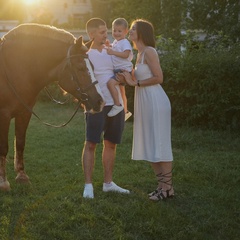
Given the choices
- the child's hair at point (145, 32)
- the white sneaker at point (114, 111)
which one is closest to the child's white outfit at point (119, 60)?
the white sneaker at point (114, 111)

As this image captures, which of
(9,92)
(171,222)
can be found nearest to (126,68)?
(9,92)

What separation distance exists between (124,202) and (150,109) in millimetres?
1080

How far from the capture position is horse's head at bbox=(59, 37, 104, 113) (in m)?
5.60

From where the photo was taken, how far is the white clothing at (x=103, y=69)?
19.0 ft

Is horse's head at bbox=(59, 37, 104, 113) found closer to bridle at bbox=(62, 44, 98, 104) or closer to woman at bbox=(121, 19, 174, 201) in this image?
bridle at bbox=(62, 44, 98, 104)

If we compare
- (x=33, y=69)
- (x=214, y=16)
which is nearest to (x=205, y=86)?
(x=33, y=69)

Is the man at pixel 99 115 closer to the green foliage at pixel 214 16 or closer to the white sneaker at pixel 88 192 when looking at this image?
the white sneaker at pixel 88 192

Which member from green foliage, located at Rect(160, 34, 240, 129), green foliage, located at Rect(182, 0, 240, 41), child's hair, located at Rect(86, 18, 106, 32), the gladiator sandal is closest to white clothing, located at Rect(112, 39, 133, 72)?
child's hair, located at Rect(86, 18, 106, 32)

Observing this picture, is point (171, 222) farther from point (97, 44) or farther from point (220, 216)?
point (97, 44)

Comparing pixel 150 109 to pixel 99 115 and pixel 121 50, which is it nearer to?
pixel 99 115

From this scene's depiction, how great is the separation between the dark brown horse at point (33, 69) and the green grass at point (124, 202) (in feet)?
2.60

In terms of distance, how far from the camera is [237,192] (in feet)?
21.7

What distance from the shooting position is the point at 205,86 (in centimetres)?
1155

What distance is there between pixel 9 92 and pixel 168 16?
73.4 feet
